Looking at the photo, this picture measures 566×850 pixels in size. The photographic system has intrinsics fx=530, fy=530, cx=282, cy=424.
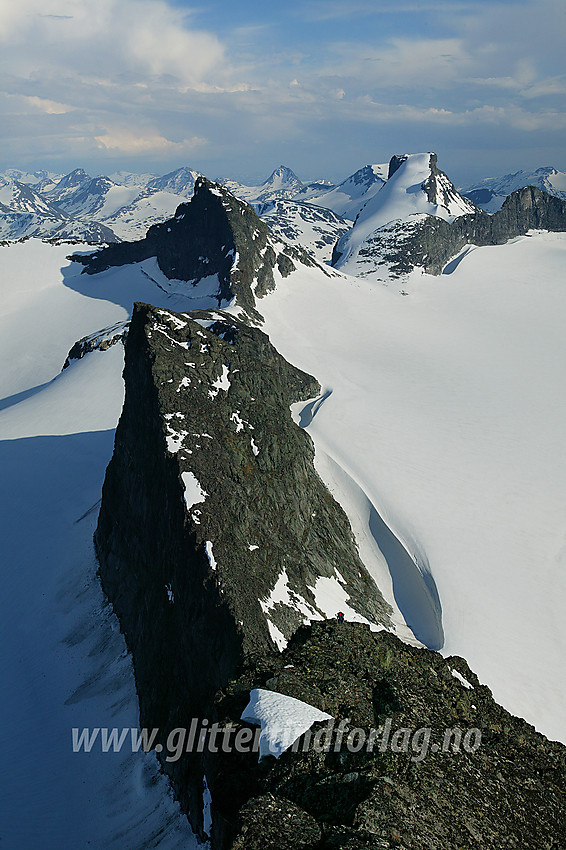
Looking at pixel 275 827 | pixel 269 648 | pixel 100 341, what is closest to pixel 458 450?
pixel 269 648

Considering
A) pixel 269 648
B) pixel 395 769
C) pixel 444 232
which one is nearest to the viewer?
pixel 395 769

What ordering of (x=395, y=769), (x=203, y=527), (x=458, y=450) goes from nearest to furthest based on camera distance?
1. (x=395, y=769)
2. (x=203, y=527)
3. (x=458, y=450)

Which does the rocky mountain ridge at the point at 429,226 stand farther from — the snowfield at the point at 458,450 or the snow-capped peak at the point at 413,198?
the snowfield at the point at 458,450

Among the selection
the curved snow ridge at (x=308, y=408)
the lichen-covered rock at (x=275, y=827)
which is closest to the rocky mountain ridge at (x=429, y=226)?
the curved snow ridge at (x=308, y=408)

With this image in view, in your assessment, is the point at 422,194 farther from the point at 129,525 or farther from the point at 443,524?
the point at 129,525

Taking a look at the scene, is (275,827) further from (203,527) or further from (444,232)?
(444,232)

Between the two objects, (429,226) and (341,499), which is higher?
(429,226)

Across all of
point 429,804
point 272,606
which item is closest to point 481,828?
point 429,804

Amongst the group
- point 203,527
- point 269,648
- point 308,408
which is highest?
point 308,408
